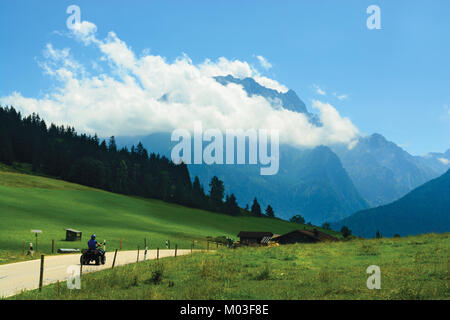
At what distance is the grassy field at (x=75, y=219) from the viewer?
5781 centimetres

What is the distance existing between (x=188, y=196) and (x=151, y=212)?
55.1 metres

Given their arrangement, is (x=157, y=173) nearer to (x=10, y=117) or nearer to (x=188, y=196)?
(x=188, y=196)

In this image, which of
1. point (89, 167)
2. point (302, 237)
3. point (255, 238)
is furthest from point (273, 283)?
point (89, 167)

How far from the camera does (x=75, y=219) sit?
276ft

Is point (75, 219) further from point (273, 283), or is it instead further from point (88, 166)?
point (88, 166)

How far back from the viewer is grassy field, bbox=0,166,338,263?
57.8m

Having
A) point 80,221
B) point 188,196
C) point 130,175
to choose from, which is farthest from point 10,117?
point 80,221

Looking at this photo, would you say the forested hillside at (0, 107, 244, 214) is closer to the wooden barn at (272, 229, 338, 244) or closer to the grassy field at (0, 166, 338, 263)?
the grassy field at (0, 166, 338, 263)

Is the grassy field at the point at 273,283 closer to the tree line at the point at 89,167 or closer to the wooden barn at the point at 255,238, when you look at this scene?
the wooden barn at the point at 255,238

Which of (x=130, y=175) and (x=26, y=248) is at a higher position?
(x=130, y=175)

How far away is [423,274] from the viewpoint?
19.2m

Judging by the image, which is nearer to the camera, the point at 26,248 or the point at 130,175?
the point at 26,248

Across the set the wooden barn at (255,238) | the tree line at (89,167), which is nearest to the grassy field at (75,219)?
the wooden barn at (255,238)
